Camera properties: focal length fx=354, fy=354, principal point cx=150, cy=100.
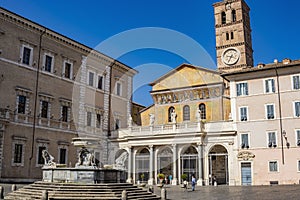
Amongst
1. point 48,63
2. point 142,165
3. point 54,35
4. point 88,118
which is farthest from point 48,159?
point 142,165

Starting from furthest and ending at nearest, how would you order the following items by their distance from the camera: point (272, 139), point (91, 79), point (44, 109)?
1. point (91, 79)
2. point (44, 109)
3. point (272, 139)

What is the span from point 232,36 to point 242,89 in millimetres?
28946

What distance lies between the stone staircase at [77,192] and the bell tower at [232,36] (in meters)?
42.6

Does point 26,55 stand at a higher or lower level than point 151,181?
higher

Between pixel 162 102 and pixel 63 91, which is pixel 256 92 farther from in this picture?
pixel 63 91

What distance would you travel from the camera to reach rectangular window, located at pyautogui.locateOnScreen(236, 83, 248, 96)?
3266 cm

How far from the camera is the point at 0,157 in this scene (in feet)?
87.2

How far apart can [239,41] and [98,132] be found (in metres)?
31.5

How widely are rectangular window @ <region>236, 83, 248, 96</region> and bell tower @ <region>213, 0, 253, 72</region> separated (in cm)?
2385

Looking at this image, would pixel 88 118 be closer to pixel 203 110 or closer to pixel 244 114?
pixel 203 110

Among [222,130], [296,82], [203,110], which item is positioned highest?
[296,82]

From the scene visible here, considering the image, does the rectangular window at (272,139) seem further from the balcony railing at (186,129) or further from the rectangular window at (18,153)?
the rectangular window at (18,153)

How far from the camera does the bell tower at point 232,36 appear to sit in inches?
2264

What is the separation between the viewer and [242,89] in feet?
108
